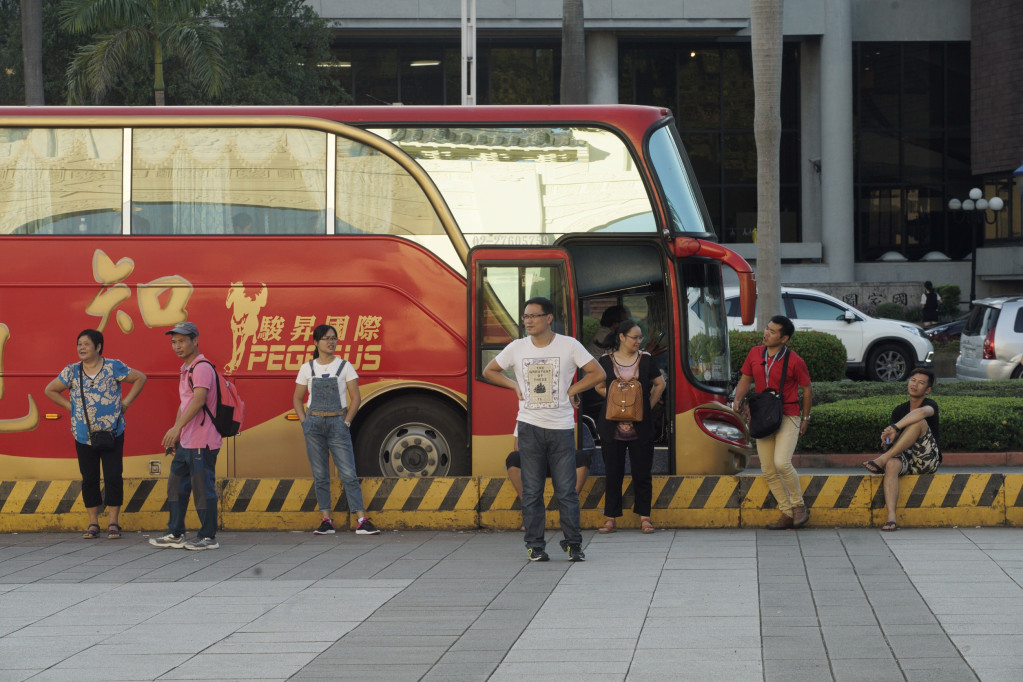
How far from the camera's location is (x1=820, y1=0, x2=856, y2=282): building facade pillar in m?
41.2

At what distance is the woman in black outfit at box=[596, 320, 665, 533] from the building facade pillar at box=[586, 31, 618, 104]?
31.1 meters

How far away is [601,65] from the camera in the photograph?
40938 mm

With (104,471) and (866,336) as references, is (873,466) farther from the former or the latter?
(866,336)

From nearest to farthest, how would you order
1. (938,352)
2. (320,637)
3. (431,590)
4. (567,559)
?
(320,637)
(431,590)
(567,559)
(938,352)

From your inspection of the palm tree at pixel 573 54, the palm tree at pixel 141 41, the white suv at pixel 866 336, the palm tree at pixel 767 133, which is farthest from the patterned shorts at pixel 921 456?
the palm tree at pixel 141 41

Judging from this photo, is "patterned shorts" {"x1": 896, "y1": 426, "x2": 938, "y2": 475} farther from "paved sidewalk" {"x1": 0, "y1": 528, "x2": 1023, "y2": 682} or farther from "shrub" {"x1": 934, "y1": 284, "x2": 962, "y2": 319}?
"shrub" {"x1": 934, "y1": 284, "x2": 962, "y2": 319}

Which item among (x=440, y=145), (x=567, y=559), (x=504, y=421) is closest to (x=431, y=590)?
(x=567, y=559)

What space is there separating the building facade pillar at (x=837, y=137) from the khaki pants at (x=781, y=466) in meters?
32.0

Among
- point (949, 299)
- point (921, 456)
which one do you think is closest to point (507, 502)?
point (921, 456)

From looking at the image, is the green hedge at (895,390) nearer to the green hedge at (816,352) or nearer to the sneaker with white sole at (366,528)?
the green hedge at (816,352)

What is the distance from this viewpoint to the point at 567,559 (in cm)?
949

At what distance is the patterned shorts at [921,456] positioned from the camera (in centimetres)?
1060

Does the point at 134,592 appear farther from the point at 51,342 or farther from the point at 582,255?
the point at 582,255

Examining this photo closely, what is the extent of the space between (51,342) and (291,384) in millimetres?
2175
